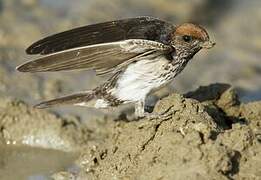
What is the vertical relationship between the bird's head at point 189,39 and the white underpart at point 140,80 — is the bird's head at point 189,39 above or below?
above

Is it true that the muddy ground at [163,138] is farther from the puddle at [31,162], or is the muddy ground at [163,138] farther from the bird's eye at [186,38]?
the bird's eye at [186,38]

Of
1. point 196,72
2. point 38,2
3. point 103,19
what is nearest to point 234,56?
point 196,72

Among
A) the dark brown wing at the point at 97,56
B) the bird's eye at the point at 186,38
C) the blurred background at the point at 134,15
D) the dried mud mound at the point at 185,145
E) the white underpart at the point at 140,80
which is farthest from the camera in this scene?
the blurred background at the point at 134,15

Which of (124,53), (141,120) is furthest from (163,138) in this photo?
(124,53)

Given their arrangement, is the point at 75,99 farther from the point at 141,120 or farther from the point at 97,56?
the point at 97,56

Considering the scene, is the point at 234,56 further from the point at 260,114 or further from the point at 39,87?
the point at 260,114

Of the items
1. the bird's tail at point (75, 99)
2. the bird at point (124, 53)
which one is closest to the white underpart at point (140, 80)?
the bird at point (124, 53)

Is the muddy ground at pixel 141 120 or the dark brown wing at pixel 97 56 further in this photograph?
the dark brown wing at pixel 97 56

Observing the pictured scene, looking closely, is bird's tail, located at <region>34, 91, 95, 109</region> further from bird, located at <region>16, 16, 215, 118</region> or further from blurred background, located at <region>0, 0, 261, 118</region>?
blurred background, located at <region>0, 0, 261, 118</region>
